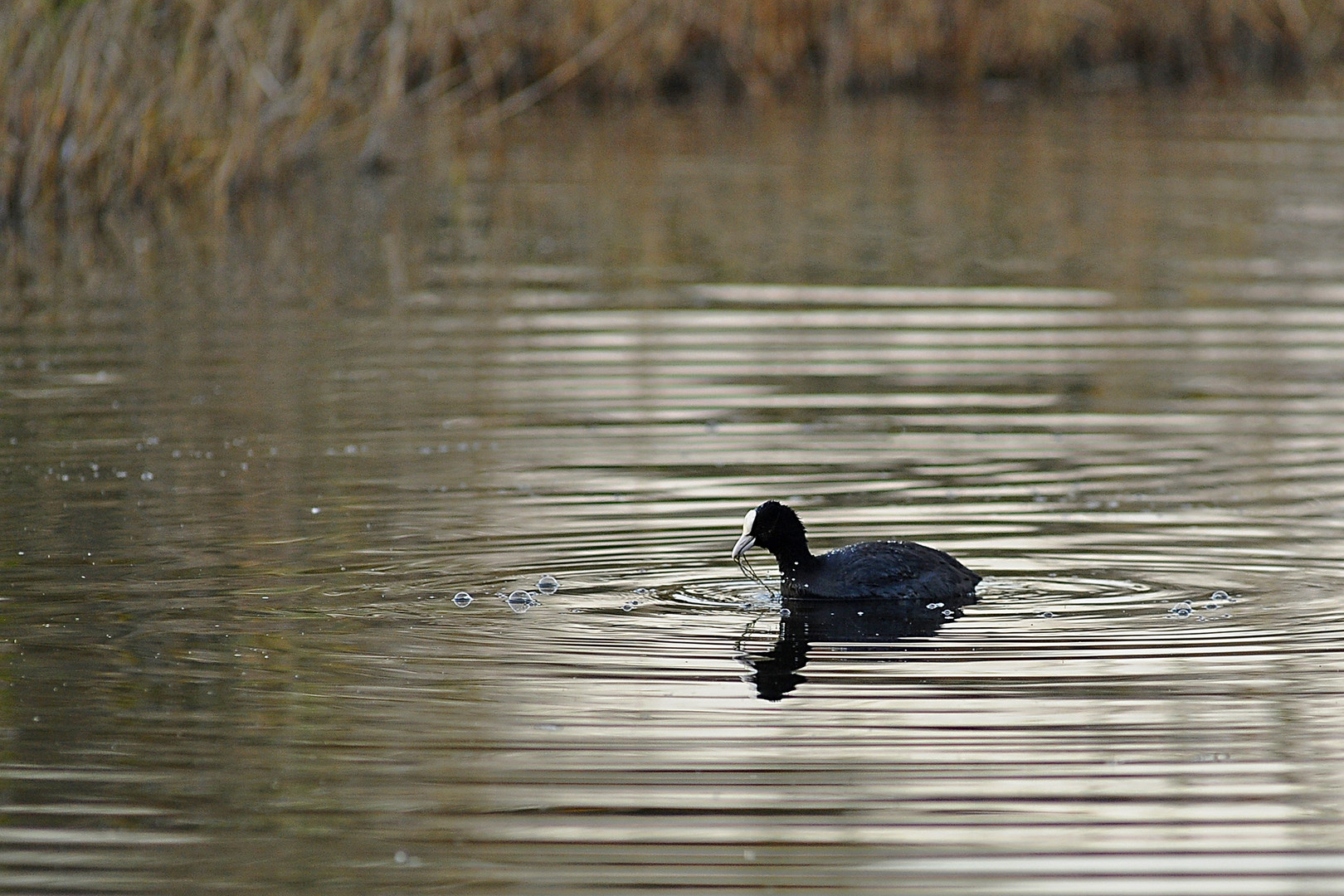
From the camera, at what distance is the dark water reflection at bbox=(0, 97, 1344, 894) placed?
5.45 m

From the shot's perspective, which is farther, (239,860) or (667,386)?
(667,386)

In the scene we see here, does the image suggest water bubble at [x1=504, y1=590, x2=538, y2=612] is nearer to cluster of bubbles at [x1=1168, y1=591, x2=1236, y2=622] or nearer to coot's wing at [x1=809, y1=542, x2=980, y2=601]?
coot's wing at [x1=809, y1=542, x2=980, y2=601]

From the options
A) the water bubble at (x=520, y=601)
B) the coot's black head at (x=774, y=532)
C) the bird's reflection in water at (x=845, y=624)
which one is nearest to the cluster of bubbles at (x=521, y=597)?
the water bubble at (x=520, y=601)

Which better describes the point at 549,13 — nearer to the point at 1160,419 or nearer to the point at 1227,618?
the point at 1160,419

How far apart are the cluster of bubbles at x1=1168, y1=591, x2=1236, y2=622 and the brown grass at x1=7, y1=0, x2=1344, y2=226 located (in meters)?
11.3

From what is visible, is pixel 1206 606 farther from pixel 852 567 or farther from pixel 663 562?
Answer: pixel 663 562

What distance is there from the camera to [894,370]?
12273mm

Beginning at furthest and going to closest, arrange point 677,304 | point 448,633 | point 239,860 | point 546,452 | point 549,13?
point 549,13 → point 677,304 → point 546,452 → point 448,633 → point 239,860

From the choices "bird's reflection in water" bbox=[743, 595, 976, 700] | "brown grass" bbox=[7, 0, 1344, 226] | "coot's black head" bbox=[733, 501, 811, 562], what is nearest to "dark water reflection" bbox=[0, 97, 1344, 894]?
"bird's reflection in water" bbox=[743, 595, 976, 700]

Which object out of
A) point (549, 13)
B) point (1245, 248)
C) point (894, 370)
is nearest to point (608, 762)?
point (894, 370)

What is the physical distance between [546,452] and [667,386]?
1.74 metres

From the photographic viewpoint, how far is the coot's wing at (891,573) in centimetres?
758

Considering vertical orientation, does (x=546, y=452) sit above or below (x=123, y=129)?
below

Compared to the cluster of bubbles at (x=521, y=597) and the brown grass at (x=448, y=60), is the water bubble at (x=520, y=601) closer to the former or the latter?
the cluster of bubbles at (x=521, y=597)
